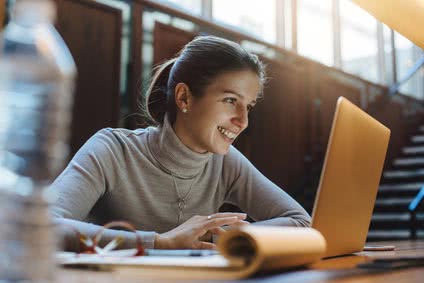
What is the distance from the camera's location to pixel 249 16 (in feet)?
19.0

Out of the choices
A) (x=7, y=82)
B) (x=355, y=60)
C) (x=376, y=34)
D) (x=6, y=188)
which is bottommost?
(x=6, y=188)

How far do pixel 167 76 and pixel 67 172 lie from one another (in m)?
0.59

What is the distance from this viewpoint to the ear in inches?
73.4

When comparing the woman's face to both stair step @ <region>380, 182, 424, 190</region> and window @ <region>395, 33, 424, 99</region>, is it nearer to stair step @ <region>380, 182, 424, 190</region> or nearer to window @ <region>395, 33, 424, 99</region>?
stair step @ <region>380, 182, 424, 190</region>

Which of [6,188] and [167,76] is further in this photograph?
[167,76]

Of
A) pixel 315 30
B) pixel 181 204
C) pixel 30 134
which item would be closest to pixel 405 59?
pixel 315 30

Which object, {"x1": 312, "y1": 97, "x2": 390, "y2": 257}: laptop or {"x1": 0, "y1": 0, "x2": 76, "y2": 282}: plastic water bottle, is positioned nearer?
{"x1": 0, "y1": 0, "x2": 76, "y2": 282}: plastic water bottle

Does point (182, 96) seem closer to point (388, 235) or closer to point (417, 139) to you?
point (388, 235)

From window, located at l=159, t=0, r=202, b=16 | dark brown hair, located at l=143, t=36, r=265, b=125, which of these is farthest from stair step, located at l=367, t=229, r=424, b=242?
dark brown hair, located at l=143, t=36, r=265, b=125

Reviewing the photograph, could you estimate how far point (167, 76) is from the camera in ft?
6.51

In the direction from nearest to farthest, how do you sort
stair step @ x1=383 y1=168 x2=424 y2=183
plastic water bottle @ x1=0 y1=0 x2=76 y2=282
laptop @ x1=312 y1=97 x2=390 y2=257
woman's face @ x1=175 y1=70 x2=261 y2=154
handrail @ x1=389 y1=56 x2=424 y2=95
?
plastic water bottle @ x1=0 y1=0 x2=76 y2=282 < laptop @ x1=312 y1=97 x2=390 y2=257 < woman's face @ x1=175 y1=70 x2=261 y2=154 < stair step @ x1=383 y1=168 x2=424 y2=183 < handrail @ x1=389 y1=56 x2=424 y2=95

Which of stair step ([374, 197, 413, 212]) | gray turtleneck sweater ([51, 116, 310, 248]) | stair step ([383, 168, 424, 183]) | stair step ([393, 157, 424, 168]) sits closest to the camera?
gray turtleneck sweater ([51, 116, 310, 248])

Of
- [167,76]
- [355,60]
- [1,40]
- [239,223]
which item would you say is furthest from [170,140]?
[355,60]

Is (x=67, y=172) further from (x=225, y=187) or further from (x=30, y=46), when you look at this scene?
(x=30, y=46)
